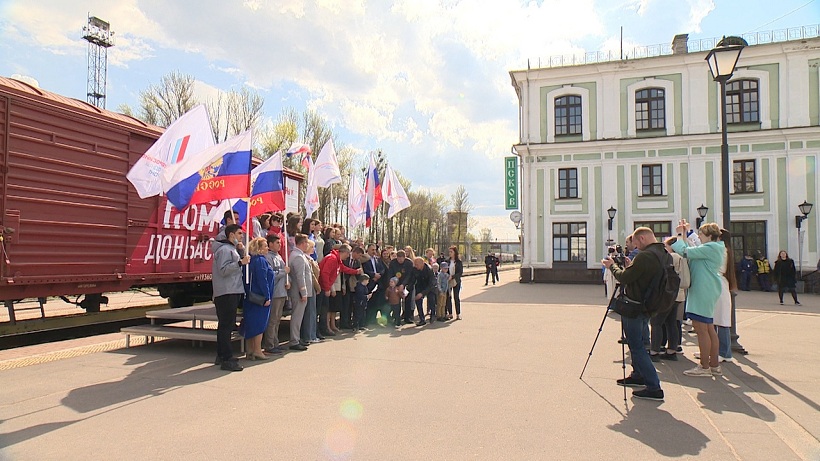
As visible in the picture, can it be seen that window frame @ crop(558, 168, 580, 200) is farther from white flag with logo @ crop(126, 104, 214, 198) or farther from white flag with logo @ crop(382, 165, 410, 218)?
white flag with logo @ crop(126, 104, 214, 198)

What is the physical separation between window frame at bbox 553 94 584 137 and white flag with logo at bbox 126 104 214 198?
24748 mm

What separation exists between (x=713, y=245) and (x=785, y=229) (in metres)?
24.0

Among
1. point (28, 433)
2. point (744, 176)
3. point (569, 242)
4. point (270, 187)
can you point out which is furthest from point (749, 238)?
point (28, 433)

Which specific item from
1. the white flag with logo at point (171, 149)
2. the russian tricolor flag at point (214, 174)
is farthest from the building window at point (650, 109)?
the white flag with logo at point (171, 149)

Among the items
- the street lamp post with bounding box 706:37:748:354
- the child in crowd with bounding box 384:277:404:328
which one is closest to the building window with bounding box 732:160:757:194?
the street lamp post with bounding box 706:37:748:354

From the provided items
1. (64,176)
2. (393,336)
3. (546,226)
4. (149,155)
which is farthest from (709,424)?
(546,226)

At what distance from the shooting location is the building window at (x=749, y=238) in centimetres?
2627

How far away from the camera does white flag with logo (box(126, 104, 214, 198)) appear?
7.66m

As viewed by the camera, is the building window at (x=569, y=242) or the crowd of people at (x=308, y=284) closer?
the crowd of people at (x=308, y=284)

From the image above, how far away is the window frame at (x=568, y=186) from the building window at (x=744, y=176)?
7965 mm

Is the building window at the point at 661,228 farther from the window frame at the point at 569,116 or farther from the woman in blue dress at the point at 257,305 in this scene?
the woman in blue dress at the point at 257,305

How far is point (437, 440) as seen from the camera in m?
4.40

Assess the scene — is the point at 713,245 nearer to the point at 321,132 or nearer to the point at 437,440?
the point at 437,440

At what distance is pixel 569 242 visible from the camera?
29047 mm
